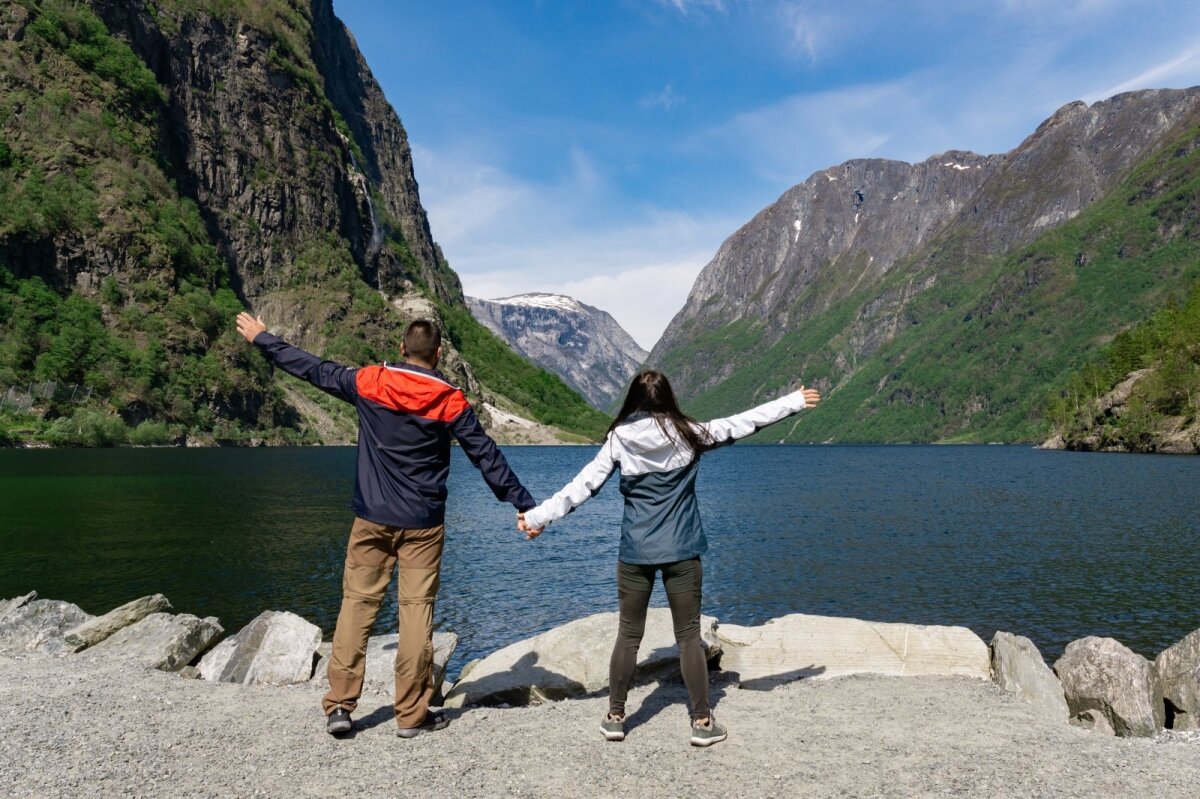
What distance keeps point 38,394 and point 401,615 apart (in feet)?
450

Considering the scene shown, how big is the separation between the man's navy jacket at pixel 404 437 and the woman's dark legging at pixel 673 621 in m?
1.79

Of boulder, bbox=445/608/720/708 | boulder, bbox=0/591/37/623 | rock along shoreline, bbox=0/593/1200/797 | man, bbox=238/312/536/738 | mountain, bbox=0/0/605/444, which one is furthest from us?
mountain, bbox=0/0/605/444

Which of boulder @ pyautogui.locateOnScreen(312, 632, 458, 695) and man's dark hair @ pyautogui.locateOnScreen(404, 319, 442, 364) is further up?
man's dark hair @ pyautogui.locateOnScreen(404, 319, 442, 364)

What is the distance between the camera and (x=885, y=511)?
5481 centimetres

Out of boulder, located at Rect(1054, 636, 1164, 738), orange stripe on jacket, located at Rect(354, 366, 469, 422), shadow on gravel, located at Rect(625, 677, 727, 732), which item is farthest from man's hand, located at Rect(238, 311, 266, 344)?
boulder, located at Rect(1054, 636, 1164, 738)

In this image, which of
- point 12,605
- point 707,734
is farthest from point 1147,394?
point 12,605

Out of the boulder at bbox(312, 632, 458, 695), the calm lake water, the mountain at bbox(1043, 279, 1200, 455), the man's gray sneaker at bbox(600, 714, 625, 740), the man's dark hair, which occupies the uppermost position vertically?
the mountain at bbox(1043, 279, 1200, 455)

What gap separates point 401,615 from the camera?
8477 millimetres

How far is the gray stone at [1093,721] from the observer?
36.0 ft

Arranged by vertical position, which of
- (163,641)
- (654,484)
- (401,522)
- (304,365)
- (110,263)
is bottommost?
(163,641)

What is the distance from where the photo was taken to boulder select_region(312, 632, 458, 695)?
1119cm

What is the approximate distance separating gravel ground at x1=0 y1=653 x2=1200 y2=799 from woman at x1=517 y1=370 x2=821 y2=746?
2.35 ft

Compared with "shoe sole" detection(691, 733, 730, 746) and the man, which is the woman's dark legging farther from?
the man

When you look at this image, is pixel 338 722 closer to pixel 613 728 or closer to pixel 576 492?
pixel 613 728
